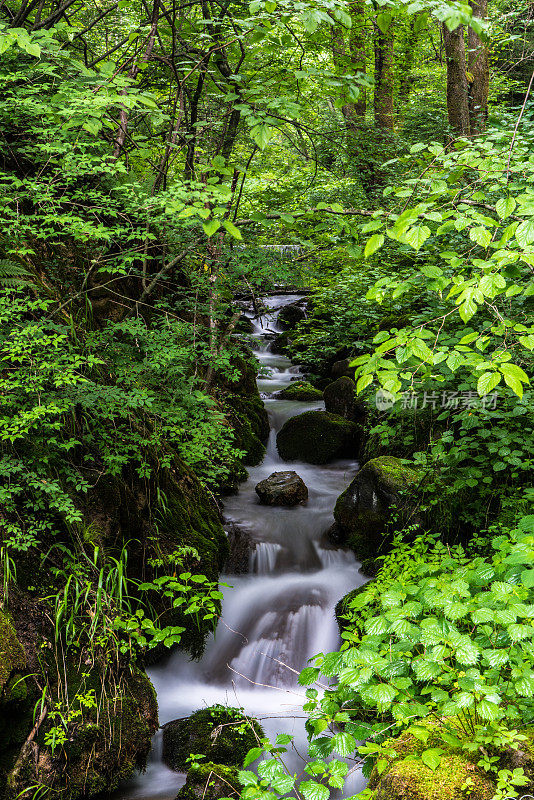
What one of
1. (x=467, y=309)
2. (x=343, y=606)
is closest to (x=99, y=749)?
(x=343, y=606)

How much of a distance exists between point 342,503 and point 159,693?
8.77 feet

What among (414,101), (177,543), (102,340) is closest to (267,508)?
(177,543)

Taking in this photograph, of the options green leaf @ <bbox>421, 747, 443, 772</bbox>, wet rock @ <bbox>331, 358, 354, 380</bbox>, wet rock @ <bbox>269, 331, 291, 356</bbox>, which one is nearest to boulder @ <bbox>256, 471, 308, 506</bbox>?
wet rock @ <bbox>331, 358, 354, 380</bbox>

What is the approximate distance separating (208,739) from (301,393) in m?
6.60

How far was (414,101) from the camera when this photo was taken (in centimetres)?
1288

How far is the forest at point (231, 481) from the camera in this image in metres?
2.19

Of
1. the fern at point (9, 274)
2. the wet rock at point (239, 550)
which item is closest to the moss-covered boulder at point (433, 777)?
the fern at point (9, 274)

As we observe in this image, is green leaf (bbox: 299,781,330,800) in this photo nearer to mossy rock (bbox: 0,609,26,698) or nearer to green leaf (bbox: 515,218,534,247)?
mossy rock (bbox: 0,609,26,698)

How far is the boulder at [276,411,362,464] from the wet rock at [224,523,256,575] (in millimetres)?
2304

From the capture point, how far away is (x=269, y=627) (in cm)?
499

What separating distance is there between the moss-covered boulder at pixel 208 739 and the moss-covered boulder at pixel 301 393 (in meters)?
6.26

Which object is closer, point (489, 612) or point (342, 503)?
point (489, 612)

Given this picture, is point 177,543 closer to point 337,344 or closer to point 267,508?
point 267,508

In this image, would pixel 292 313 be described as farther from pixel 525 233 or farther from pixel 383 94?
pixel 525 233
